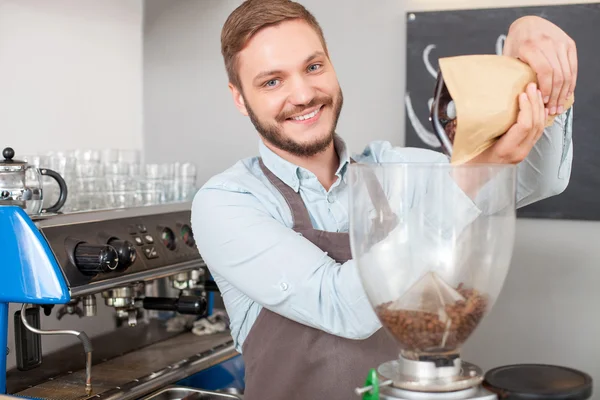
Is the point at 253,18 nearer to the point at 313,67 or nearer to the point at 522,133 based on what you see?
the point at 313,67

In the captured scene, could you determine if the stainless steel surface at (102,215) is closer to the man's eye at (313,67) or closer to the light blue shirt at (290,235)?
the light blue shirt at (290,235)

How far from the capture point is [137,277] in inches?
67.9

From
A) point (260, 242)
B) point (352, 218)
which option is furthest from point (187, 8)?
point (352, 218)

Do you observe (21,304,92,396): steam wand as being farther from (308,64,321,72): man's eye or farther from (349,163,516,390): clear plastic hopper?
(349,163,516,390): clear plastic hopper

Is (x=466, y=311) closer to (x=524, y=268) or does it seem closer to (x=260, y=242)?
(x=260, y=242)

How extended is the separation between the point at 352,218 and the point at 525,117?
234 millimetres

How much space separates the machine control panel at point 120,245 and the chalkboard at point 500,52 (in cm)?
72

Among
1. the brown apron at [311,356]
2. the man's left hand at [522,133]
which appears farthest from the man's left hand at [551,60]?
the brown apron at [311,356]

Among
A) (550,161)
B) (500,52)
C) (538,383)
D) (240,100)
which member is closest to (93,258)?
(240,100)

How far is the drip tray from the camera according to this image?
1701 millimetres

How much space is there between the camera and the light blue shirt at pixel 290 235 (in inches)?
42.8

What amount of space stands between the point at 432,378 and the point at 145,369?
109 cm

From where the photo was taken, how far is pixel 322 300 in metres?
1.10

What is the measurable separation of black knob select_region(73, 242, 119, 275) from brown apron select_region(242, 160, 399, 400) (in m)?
0.37
